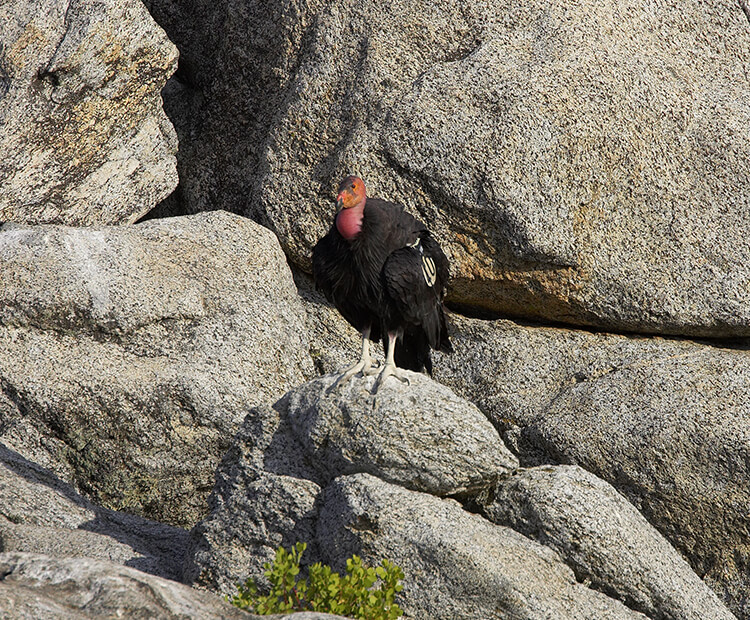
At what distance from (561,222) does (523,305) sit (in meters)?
0.99

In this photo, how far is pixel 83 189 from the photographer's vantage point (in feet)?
32.0

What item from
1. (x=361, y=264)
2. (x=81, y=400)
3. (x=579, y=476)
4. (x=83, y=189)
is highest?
(x=361, y=264)

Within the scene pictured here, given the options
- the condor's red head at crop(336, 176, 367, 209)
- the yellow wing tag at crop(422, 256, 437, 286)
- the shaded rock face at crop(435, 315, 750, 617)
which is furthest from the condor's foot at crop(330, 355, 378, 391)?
the shaded rock face at crop(435, 315, 750, 617)

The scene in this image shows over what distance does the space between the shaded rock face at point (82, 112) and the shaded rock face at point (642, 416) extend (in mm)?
4008

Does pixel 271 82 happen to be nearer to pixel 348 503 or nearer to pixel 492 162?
pixel 492 162

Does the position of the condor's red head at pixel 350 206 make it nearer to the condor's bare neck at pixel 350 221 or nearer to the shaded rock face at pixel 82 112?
the condor's bare neck at pixel 350 221

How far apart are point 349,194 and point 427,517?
2.49 m

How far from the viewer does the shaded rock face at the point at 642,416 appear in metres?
7.75

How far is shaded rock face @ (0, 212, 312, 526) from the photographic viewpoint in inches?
314

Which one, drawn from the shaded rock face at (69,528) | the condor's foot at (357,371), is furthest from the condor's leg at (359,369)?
the shaded rock face at (69,528)

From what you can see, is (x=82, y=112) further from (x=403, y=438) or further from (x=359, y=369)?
(x=403, y=438)

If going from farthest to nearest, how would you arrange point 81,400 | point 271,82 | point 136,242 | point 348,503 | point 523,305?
point 271,82, point 523,305, point 136,242, point 81,400, point 348,503

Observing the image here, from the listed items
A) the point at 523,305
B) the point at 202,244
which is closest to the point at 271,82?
the point at 202,244

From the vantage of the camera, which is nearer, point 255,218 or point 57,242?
point 57,242
